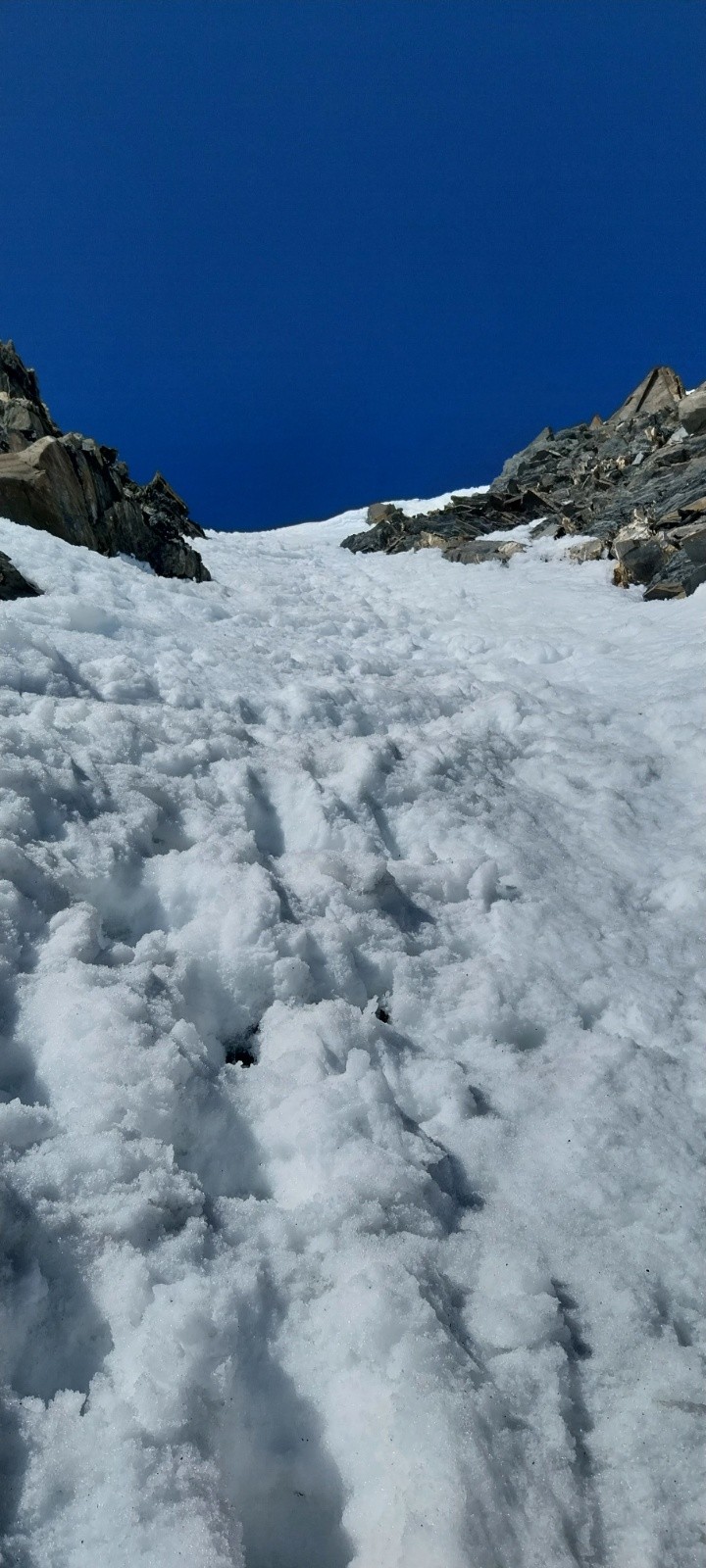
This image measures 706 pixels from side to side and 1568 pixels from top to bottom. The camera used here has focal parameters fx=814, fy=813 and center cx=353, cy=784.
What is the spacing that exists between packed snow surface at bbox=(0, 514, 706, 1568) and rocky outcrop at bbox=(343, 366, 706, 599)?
8942 mm

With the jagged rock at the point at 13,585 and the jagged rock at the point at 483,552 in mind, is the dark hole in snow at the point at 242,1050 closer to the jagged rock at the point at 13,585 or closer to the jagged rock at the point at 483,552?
the jagged rock at the point at 13,585

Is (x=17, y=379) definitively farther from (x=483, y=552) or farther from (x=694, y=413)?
(x=694, y=413)

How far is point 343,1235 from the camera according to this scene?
3.15 m

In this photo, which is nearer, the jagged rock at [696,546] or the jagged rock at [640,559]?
the jagged rock at [696,546]

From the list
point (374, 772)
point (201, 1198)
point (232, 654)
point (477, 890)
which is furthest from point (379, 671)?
point (201, 1198)

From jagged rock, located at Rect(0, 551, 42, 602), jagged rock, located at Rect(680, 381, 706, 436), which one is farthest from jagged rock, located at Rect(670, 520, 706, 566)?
jagged rock, located at Rect(680, 381, 706, 436)

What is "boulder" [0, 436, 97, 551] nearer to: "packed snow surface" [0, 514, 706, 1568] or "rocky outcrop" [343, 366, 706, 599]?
"packed snow surface" [0, 514, 706, 1568]

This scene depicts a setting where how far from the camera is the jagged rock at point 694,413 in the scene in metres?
23.9

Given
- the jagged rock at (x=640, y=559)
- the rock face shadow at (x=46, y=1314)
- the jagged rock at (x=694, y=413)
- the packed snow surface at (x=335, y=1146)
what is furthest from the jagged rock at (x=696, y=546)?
the rock face shadow at (x=46, y=1314)

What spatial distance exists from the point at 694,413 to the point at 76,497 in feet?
62.9

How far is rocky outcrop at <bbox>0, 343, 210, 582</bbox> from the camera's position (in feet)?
40.0

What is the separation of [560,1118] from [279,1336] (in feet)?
5.59

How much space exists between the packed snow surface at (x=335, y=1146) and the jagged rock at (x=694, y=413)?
20.9m

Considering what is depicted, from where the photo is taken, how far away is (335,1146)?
3490mm
